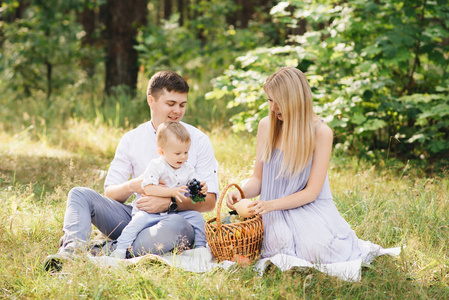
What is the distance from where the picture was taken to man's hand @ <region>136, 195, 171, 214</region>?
11.5ft

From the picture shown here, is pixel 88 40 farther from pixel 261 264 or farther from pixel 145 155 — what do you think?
pixel 261 264

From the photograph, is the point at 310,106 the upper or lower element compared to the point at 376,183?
upper

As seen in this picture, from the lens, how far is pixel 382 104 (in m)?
5.79

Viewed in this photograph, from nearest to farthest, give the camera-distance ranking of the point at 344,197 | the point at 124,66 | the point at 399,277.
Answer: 1. the point at 399,277
2. the point at 344,197
3. the point at 124,66

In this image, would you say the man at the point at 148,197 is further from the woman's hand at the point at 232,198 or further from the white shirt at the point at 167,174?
the woman's hand at the point at 232,198

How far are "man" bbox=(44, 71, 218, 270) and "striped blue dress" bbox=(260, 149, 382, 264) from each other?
545 millimetres

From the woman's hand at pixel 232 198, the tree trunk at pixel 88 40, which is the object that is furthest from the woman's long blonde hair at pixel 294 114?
the tree trunk at pixel 88 40

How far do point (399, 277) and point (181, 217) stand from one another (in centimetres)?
157

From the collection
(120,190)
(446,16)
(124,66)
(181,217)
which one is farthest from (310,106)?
(124,66)

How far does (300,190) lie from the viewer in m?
3.48

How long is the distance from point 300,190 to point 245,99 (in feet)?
9.10

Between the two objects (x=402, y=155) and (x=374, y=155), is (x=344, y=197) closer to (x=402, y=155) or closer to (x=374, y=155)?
(x=374, y=155)

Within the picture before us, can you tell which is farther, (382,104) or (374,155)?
(374,155)

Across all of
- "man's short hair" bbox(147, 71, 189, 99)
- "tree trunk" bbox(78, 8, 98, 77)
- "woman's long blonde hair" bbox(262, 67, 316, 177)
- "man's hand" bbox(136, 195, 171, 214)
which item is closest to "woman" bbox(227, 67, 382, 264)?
"woman's long blonde hair" bbox(262, 67, 316, 177)
